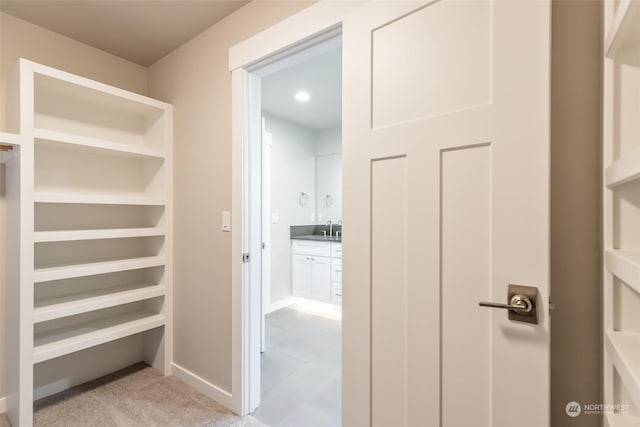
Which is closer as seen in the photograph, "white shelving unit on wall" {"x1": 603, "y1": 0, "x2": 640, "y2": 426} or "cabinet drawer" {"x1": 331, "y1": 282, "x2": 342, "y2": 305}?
"white shelving unit on wall" {"x1": 603, "y1": 0, "x2": 640, "y2": 426}

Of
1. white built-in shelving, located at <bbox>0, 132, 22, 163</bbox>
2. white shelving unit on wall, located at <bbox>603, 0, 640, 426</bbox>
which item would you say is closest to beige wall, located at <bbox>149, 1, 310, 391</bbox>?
white built-in shelving, located at <bbox>0, 132, 22, 163</bbox>

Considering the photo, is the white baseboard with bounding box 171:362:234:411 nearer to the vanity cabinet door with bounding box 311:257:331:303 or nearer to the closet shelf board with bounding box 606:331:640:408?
the closet shelf board with bounding box 606:331:640:408

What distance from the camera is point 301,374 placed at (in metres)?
2.27

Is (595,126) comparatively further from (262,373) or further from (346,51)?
(262,373)

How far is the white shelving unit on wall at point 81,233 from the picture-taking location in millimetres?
1625

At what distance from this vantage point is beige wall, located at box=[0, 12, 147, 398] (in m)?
1.83

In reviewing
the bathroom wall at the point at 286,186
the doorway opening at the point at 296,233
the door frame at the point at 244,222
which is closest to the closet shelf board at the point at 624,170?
the doorway opening at the point at 296,233

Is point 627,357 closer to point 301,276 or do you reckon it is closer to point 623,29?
point 623,29

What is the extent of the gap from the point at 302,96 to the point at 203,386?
111 inches

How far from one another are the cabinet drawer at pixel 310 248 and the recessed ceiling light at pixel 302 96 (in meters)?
1.78

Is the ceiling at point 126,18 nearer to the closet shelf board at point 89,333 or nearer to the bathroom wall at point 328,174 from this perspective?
the closet shelf board at point 89,333

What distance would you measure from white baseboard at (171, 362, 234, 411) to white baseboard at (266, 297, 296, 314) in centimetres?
162

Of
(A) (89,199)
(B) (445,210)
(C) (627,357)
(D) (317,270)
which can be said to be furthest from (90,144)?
(D) (317,270)

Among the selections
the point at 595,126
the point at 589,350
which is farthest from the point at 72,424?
the point at 595,126
